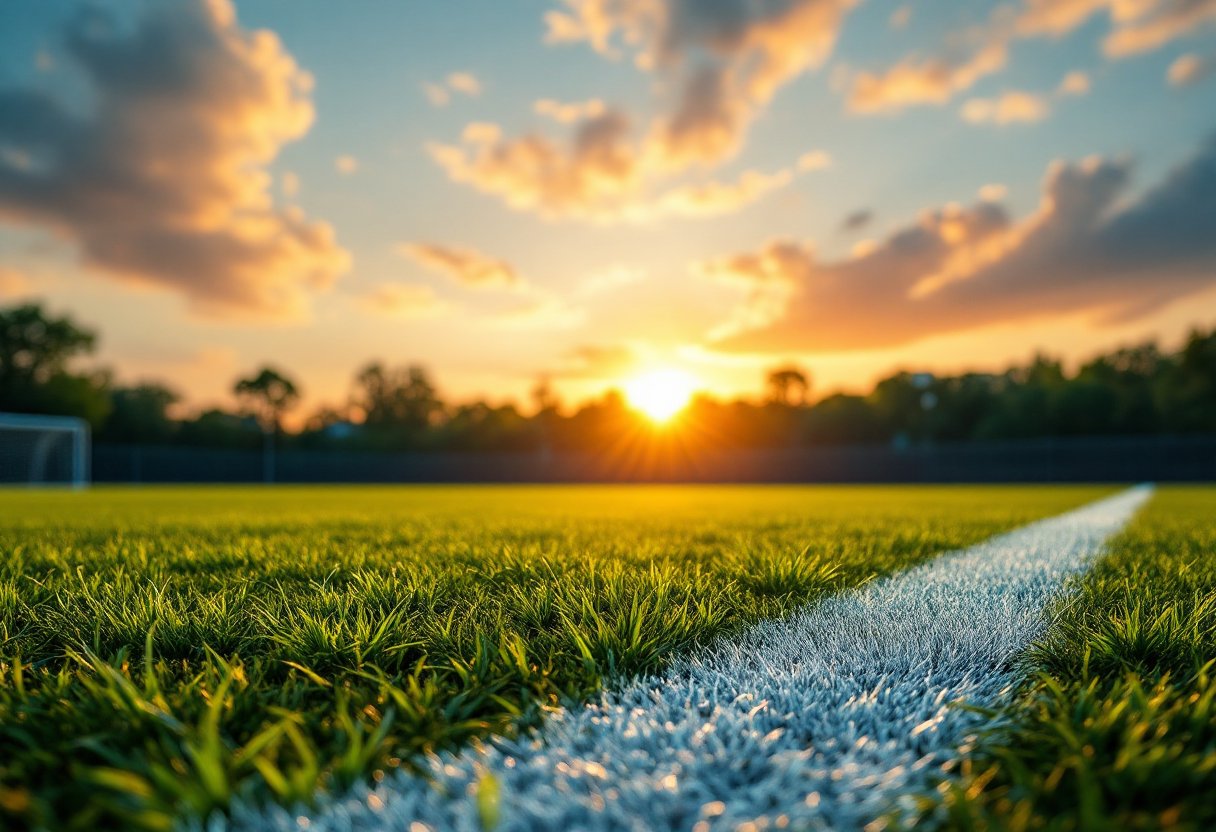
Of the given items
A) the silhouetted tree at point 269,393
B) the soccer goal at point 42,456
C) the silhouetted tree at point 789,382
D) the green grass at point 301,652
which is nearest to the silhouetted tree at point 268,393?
the silhouetted tree at point 269,393

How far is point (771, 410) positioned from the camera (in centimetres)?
4925

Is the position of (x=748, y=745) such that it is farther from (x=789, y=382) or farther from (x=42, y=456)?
(x=789, y=382)

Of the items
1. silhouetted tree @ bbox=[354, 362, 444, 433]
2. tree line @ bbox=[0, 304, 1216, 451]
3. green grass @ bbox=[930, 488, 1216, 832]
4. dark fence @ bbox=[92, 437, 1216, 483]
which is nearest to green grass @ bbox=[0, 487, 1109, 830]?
green grass @ bbox=[930, 488, 1216, 832]

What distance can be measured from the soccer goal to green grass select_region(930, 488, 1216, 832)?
1257 inches

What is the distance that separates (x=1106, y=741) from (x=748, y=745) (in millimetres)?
630

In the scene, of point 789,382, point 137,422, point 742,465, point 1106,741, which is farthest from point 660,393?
point 1106,741

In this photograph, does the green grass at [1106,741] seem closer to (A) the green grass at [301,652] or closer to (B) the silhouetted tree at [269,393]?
(A) the green grass at [301,652]

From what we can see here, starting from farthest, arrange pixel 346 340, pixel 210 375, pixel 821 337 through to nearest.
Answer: pixel 210 375 → pixel 821 337 → pixel 346 340

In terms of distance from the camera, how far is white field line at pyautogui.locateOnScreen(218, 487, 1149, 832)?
36.3 inches

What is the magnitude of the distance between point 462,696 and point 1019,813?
97 cm

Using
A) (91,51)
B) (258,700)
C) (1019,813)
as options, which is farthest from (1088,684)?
(91,51)

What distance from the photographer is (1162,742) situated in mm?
1106

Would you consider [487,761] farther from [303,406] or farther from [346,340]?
[303,406]

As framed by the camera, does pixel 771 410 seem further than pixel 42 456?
Yes
